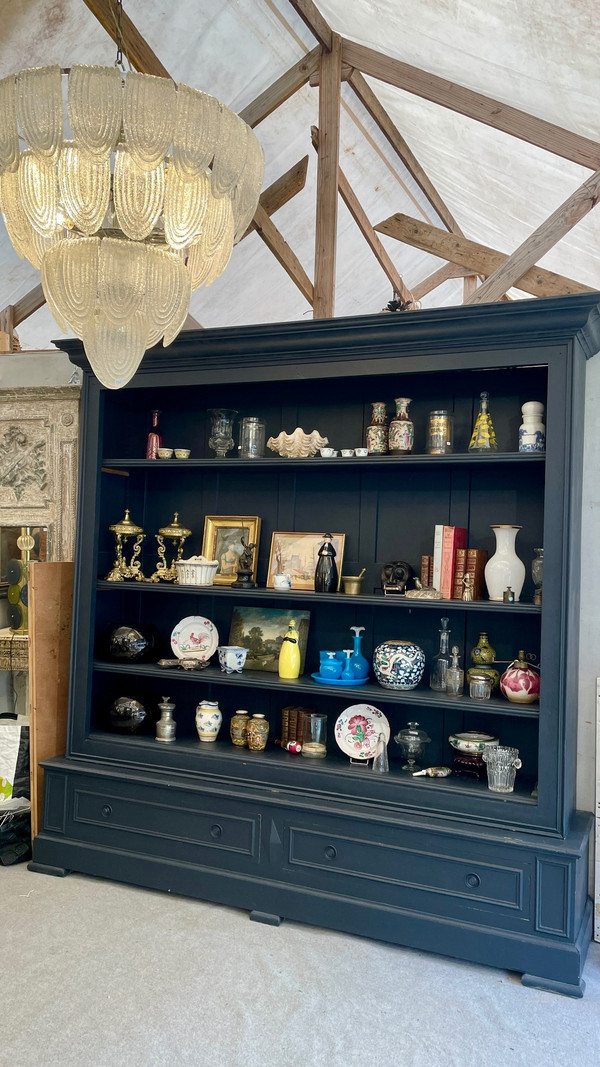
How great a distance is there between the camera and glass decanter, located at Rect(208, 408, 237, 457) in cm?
347

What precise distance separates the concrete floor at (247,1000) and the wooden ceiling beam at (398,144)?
386cm

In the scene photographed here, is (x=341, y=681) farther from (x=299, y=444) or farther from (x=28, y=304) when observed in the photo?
(x=28, y=304)

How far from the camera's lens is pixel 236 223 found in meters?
2.16

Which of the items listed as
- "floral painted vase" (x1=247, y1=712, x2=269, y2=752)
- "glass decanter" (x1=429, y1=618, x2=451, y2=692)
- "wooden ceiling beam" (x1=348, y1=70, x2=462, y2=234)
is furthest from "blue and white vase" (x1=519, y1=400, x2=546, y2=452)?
"wooden ceiling beam" (x1=348, y1=70, x2=462, y2=234)

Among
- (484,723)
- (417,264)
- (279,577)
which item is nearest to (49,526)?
(279,577)

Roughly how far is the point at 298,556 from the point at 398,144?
2577mm

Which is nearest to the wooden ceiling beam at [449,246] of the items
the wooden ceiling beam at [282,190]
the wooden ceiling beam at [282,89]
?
the wooden ceiling beam at [282,190]

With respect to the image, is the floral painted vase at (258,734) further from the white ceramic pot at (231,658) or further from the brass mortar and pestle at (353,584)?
the brass mortar and pestle at (353,584)

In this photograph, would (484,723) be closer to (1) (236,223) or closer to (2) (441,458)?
(2) (441,458)

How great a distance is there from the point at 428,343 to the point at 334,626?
129 cm

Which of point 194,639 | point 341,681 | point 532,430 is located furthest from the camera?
point 194,639

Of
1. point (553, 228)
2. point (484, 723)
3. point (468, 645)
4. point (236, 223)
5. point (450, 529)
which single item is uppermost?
point (553, 228)

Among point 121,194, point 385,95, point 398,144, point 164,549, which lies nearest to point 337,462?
point 164,549

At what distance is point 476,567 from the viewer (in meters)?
3.04
